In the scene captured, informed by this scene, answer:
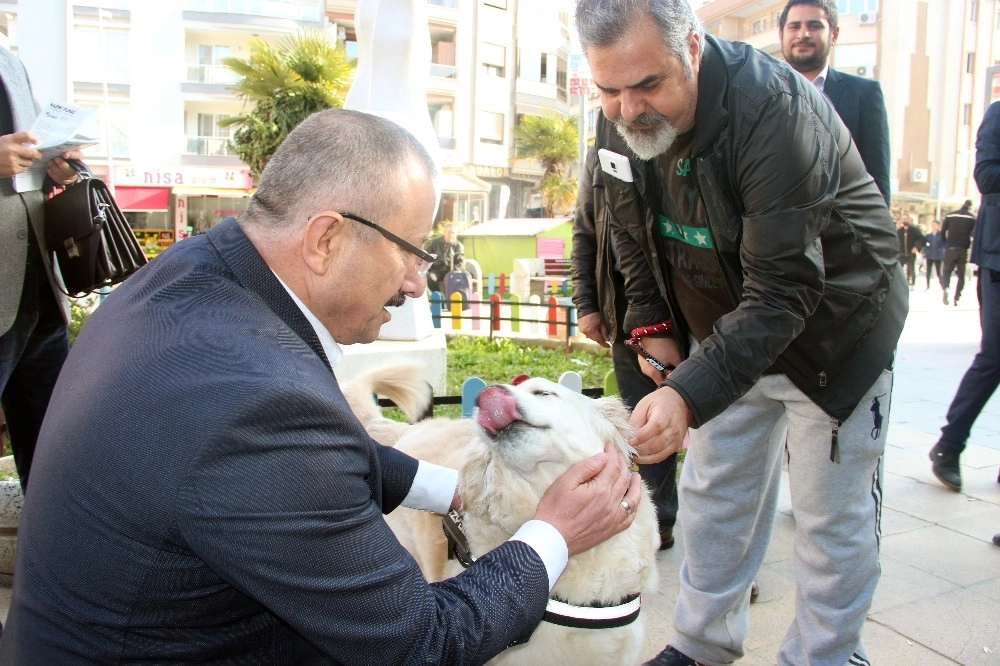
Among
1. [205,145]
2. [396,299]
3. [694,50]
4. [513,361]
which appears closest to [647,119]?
[694,50]

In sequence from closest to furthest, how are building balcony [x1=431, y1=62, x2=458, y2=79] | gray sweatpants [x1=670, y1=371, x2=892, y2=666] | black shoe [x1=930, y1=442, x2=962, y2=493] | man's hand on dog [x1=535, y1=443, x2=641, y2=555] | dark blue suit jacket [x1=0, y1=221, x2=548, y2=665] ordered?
dark blue suit jacket [x1=0, y1=221, x2=548, y2=665], man's hand on dog [x1=535, y1=443, x2=641, y2=555], gray sweatpants [x1=670, y1=371, x2=892, y2=666], black shoe [x1=930, y1=442, x2=962, y2=493], building balcony [x1=431, y1=62, x2=458, y2=79]

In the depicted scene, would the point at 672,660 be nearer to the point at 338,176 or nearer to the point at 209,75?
the point at 338,176

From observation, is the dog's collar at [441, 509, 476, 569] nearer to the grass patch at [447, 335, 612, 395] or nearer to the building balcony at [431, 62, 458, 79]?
the grass patch at [447, 335, 612, 395]

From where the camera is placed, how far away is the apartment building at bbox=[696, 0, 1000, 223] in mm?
44156

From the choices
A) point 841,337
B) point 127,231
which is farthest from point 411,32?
point 841,337

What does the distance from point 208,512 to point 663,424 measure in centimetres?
127

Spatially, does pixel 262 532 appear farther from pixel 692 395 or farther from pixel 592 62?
pixel 592 62

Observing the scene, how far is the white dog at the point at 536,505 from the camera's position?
196cm

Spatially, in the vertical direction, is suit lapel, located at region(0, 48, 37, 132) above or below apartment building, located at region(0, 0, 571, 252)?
below

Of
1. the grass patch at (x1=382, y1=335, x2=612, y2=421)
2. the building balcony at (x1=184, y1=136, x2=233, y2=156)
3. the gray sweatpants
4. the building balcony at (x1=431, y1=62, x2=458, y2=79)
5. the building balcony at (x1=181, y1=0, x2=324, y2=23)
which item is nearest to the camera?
the gray sweatpants

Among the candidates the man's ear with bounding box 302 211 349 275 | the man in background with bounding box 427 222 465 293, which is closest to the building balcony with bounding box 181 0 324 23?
Answer: the man in background with bounding box 427 222 465 293

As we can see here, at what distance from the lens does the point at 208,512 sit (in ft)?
3.54

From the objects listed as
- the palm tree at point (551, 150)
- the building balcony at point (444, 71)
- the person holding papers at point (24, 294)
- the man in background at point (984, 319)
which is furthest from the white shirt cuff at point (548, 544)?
the palm tree at point (551, 150)

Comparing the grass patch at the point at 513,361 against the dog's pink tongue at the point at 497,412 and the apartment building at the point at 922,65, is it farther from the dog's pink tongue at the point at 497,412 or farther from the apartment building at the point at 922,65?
the apartment building at the point at 922,65
